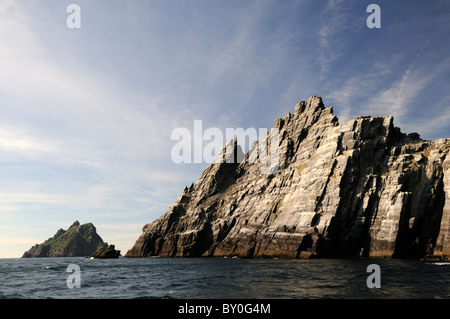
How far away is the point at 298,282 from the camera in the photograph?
98.8 feet

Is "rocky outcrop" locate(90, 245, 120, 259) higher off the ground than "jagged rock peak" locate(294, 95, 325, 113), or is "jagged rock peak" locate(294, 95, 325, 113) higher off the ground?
"jagged rock peak" locate(294, 95, 325, 113)

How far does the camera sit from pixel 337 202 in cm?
Result: 7638

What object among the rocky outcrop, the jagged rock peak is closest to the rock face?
the jagged rock peak

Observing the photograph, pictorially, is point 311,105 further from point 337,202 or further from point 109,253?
point 109,253

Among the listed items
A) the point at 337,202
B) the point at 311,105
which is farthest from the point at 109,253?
the point at 311,105

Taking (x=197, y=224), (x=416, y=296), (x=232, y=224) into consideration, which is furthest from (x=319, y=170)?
(x=416, y=296)

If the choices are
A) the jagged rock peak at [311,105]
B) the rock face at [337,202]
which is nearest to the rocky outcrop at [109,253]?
the rock face at [337,202]

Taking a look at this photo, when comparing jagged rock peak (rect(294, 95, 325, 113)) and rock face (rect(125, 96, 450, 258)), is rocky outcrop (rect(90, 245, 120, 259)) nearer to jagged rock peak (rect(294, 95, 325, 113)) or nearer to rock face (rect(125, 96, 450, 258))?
rock face (rect(125, 96, 450, 258))

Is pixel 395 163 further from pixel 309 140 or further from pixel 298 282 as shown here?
pixel 298 282

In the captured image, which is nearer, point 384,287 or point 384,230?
point 384,287

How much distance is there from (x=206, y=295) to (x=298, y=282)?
11637mm

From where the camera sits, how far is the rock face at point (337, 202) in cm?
6962

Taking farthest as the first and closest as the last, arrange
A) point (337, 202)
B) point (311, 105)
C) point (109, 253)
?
point (109, 253) < point (311, 105) < point (337, 202)

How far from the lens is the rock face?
69.6 m
